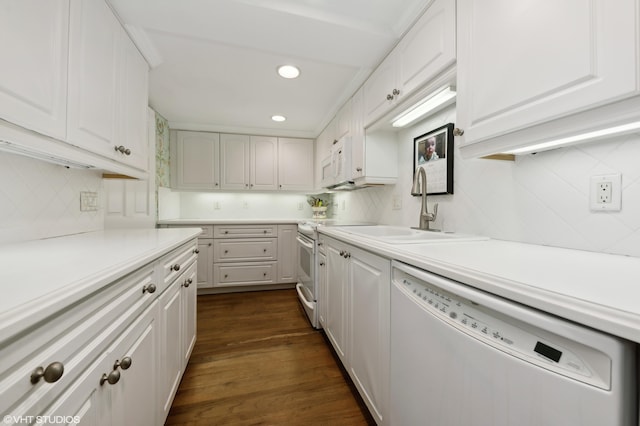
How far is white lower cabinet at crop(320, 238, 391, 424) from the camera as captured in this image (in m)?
1.04

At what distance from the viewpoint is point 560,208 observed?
975 mm

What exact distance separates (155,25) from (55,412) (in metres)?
1.88

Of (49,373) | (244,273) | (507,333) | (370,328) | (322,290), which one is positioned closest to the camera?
(49,373)

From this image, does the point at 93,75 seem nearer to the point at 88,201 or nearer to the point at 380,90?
the point at 88,201

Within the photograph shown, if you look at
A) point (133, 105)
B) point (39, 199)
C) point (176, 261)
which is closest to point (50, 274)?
point (176, 261)

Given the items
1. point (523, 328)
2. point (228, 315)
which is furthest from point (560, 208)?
point (228, 315)

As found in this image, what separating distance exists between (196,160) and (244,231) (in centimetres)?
121

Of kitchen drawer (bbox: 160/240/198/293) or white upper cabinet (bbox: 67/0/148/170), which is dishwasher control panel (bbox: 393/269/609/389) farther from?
white upper cabinet (bbox: 67/0/148/170)

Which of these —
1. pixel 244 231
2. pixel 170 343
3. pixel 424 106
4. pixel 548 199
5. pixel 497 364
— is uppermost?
pixel 424 106

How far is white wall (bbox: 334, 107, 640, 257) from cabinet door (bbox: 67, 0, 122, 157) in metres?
1.91

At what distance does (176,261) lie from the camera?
4.16ft

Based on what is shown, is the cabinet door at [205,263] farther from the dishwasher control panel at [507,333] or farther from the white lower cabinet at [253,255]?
the dishwasher control panel at [507,333]

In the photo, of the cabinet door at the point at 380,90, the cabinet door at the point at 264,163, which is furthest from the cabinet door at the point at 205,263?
the cabinet door at the point at 380,90

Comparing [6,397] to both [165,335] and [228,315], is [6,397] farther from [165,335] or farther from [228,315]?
[228,315]
